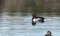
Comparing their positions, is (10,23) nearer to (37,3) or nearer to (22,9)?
(22,9)

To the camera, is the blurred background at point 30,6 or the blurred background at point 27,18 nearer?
the blurred background at point 27,18

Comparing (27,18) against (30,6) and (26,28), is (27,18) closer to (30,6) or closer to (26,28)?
(26,28)

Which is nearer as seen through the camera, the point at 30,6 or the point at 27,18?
the point at 27,18

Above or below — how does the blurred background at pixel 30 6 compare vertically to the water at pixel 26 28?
above

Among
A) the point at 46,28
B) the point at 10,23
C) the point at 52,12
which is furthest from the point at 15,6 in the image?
the point at 46,28

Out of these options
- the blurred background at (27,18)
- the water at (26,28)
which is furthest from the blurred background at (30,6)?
the water at (26,28)

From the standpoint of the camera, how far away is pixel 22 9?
14.9 feet

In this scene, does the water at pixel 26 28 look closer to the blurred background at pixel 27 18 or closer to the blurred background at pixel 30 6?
the blurred background at pixel 27 18

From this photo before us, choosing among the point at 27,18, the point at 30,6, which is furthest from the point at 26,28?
the point at 30,6

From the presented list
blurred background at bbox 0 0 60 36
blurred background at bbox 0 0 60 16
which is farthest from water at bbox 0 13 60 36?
blurred background at bbox 0 0 60 16

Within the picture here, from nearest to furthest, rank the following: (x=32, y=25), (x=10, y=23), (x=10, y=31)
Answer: (x=10, y=31) → (x=32, y=25) → (x=10, y=23)

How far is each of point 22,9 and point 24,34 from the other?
6.39 feet

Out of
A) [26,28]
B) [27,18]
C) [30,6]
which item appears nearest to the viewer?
[26,28]

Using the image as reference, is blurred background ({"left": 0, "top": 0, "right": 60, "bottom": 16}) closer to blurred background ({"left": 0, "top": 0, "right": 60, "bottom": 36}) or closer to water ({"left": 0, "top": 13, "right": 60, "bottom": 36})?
blurred background ({"left": 0, "top": 0, "right": 60, "bottom": 36})
